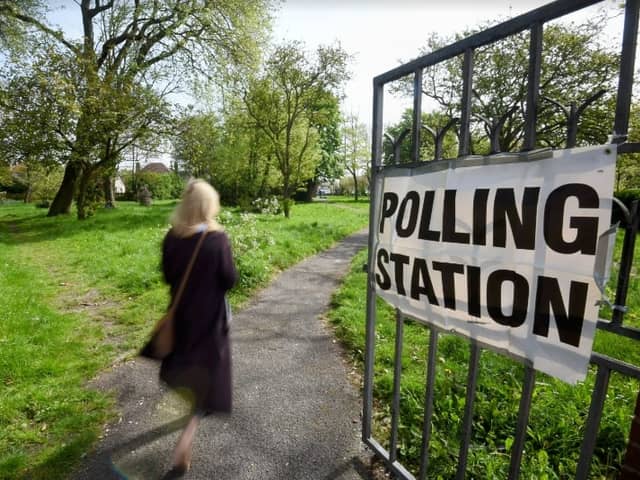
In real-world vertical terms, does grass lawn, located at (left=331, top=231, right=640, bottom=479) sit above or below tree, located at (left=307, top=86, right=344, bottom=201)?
below

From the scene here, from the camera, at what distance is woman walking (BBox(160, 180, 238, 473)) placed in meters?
2.45

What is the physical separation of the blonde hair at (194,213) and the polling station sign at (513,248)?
139 cm

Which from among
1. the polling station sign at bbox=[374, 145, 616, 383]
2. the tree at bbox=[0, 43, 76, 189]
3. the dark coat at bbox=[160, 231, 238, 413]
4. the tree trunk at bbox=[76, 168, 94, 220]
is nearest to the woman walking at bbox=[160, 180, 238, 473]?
the dark coat at bbox=[160, 231, 238, 413]

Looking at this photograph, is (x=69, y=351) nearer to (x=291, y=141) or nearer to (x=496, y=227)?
(x=496, y=227)

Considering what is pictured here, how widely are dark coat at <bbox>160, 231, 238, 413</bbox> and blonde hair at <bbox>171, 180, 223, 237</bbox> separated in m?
0.07

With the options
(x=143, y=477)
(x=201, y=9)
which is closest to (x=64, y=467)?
(x=143, y=477)

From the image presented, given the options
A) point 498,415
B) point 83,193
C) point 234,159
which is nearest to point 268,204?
point 498,415

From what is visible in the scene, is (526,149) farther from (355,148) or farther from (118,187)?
(118,187)

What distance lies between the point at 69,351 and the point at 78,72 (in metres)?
14.1

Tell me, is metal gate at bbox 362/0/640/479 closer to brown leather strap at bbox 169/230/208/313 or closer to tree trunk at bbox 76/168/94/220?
brown leather strap at bbox 169/230/208/313

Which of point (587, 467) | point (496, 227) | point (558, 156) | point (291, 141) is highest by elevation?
Answer: point (291, 141)

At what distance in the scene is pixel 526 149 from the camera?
1572 millimetres

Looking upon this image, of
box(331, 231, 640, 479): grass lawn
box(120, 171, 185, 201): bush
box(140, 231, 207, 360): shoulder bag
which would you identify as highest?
box(120, 171, 185, 201): bush

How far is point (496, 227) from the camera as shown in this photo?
64.3 inches
